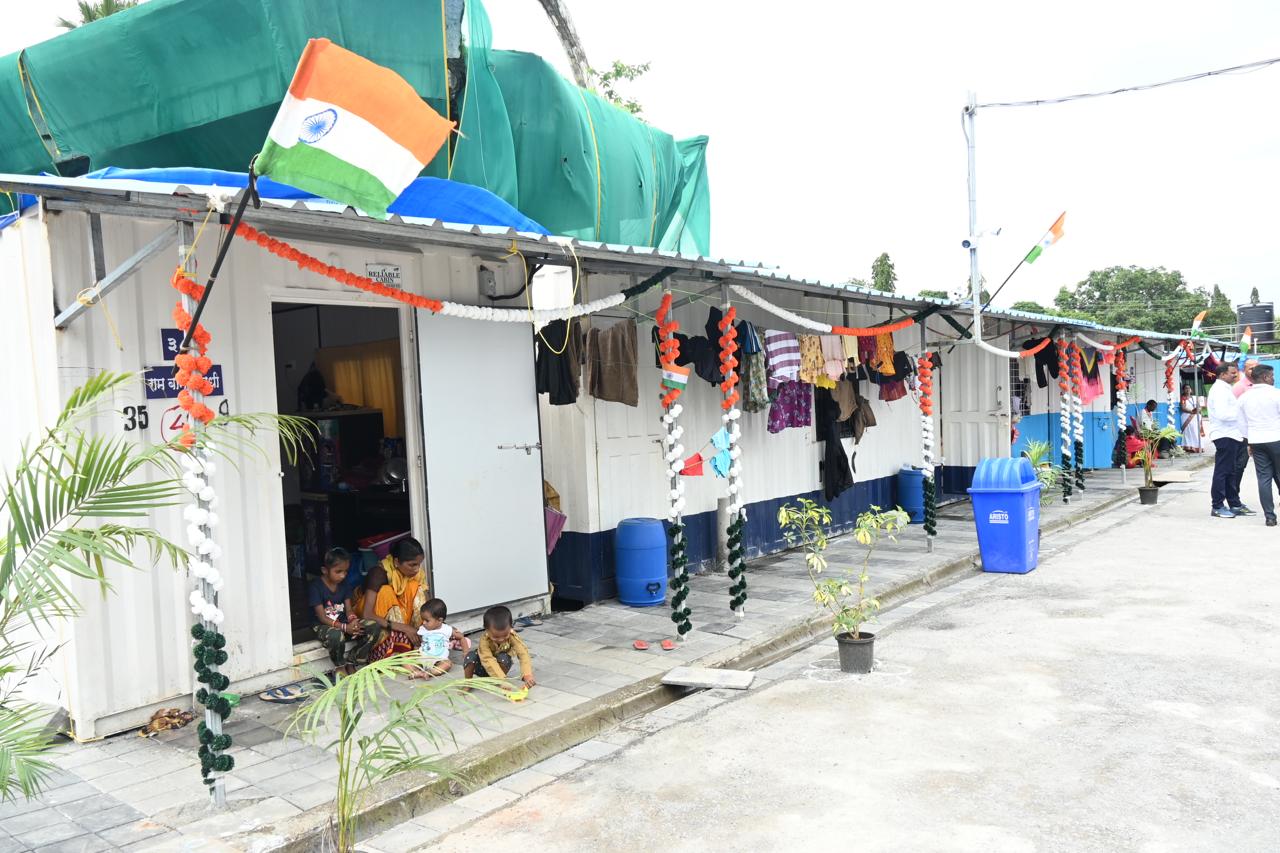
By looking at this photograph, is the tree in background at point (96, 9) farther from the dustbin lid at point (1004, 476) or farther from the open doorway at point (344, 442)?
the dustbin lid at point (1004, 476)

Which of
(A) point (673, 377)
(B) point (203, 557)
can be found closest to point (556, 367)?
(A) point (673, 377)

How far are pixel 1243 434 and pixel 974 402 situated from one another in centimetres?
352

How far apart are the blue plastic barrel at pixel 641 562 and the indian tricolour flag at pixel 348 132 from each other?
4.60 metres

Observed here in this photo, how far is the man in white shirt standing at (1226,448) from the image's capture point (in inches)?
473

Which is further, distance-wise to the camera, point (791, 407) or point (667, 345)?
point (791, 407)

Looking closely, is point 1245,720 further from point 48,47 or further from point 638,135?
point 48,47

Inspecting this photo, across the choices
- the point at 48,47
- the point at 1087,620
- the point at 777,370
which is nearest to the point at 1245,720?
the point at 1087,620

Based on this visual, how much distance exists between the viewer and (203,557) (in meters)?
4.21

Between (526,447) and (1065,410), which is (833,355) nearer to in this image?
(526,447)

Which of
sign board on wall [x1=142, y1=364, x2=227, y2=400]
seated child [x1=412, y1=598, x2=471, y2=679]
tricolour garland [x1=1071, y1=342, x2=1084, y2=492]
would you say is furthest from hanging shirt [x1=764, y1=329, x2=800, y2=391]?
tricolour garland [x1=1071, y1=342, x2=1084, y2=492]

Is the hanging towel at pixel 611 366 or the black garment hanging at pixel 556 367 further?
the hanging towel at pixel 611 366

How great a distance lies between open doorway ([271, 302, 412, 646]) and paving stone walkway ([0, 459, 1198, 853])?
195 centimetres

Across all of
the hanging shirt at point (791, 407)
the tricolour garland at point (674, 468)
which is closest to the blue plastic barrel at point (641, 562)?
the tricolour garland at point (674, 468)

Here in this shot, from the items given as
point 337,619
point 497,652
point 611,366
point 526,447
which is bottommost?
point 497,652
